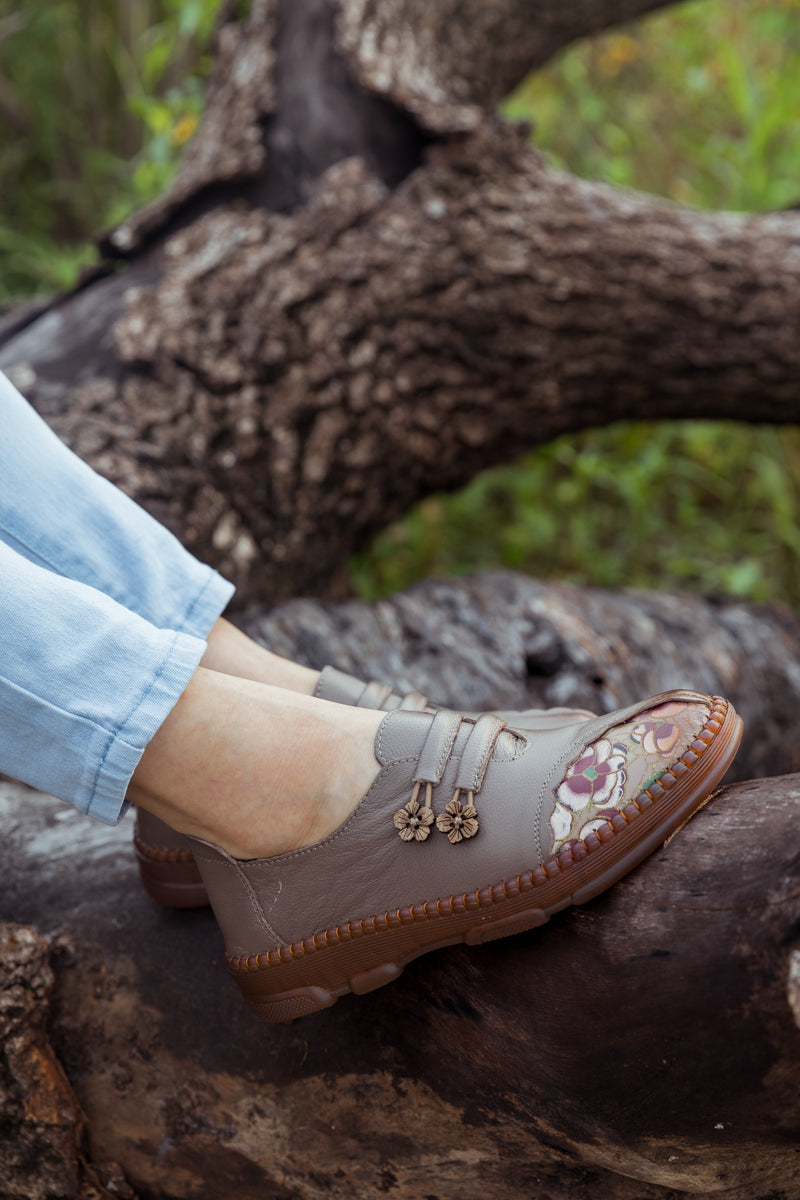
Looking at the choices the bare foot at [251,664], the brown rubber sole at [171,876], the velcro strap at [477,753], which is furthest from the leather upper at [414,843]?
the bare foot at [251,664]

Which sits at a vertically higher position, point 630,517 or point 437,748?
point 437,748

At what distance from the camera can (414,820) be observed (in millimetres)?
811

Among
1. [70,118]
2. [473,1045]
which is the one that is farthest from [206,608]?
[70,118]

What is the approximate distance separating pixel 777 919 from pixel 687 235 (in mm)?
1626

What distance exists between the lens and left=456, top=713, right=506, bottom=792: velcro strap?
81 cm

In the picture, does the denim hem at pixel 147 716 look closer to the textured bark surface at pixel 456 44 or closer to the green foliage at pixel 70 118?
the textured bark surface at pixel 456 44

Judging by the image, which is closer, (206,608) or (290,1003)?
(290,1003)

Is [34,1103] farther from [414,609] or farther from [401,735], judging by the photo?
[414,609]

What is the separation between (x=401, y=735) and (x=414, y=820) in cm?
8

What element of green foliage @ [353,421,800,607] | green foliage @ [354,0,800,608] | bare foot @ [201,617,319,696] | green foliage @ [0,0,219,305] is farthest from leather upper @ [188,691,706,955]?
green foliage @ [0,0,219,305]

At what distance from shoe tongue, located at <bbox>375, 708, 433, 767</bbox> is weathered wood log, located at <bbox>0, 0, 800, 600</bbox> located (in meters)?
0.82

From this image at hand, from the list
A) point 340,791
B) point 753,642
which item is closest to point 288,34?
point 753,642

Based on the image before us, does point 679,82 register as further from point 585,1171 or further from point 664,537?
point 585,1171

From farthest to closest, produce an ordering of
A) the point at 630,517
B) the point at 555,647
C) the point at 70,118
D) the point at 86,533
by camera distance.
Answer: the point at 70,118 → the point at 630,517 → the point at 555,647 → the point at 86,533
